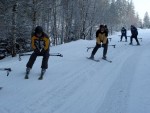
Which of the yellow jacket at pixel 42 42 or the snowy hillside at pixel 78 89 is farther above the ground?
the yellow jacket at pixel 42 42

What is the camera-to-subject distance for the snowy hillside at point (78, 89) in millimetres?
6855

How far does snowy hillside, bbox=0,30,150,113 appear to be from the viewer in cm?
686

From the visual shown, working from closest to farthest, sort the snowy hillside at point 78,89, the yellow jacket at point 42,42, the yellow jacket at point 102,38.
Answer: the snowy hillside at point 78,89, the yellow jacket at point 42,42, the yellow jacket at point 102,38

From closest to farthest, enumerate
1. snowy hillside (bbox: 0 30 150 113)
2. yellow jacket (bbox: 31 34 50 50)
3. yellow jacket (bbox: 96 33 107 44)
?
snowy hillside (bbox: 0 30 150 113), yellow jacket (bbox: 31 34 50 50), yellow jacket (bbox: 96 33 107 44)

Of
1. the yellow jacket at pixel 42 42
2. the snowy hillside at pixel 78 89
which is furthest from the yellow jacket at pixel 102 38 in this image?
the yellow jacket at pixel 42 42

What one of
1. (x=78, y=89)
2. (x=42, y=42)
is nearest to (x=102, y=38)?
(x=42, y=42)

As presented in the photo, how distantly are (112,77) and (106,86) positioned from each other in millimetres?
1300

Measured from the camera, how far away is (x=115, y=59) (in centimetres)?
1416

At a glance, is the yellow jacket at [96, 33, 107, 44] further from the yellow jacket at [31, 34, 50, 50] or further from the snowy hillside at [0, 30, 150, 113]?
the yellow jacket at [31, 34, 50, 50]

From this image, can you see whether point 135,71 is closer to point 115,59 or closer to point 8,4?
point 115,59

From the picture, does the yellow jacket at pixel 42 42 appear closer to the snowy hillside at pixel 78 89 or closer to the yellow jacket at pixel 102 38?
the snowy hillside at pixel 78 89

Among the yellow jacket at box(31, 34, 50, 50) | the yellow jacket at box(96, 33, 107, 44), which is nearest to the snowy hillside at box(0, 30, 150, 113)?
the yellow jacket at box(31, 34, 50, 50)

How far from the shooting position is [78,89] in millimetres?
8367

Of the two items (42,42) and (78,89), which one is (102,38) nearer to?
(42,42)
